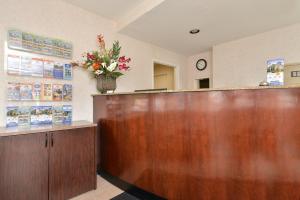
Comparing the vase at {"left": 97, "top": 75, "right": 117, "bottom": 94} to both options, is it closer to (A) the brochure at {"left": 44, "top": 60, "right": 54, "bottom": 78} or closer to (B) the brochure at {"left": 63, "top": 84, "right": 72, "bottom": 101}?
(B) the brochure at {"left": 63, "top": 84, "right": 72, "bottom": 101}

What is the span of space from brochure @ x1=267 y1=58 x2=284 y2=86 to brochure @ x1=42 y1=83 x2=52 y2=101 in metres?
2.46

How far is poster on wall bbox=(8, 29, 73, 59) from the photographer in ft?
6.37

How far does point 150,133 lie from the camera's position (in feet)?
5.93

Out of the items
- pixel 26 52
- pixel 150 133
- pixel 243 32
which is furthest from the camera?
pixel 243 32

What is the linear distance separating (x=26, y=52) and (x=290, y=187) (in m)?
2.94

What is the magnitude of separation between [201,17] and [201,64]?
6.76 ft

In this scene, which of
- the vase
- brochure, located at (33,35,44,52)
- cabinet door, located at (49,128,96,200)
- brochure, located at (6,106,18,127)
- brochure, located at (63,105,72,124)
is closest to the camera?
cabinet door, located at (49,128,96,200)

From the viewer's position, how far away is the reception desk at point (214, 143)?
1.22 meters

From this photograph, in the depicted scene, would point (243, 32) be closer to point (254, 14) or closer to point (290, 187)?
point (254, 14)

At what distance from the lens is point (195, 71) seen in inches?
186

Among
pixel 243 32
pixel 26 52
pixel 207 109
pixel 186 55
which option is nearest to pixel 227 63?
pixel 243 32

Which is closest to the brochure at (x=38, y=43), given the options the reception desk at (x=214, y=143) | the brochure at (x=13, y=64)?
the brochure at (x=13, y=64)

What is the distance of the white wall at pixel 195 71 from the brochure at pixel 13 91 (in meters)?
3.90

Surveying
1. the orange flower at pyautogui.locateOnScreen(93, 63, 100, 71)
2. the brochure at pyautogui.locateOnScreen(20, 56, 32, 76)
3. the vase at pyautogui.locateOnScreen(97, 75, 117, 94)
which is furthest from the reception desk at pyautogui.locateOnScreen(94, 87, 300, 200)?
the brochure at pyautogui.locateOnScreen(20, 56, 32, 76)
